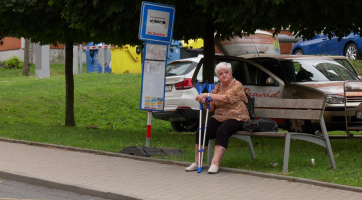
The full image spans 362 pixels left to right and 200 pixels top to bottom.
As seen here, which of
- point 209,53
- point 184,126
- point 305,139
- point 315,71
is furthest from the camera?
point 184,126

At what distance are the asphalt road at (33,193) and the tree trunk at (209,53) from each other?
5.41 meters

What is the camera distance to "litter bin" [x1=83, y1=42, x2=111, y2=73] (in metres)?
30.2

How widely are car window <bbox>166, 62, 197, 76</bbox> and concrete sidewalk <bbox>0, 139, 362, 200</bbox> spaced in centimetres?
451

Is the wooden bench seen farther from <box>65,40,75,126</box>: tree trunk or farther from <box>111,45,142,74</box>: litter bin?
<box>111,45,142,74</box>: litter bin

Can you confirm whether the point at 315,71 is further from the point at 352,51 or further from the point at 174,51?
the point at 174,51

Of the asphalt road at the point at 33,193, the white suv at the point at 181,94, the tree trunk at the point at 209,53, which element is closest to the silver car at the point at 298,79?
the white suv at the point at 181,94

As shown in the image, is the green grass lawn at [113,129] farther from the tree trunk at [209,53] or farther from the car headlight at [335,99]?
the tree trunk at [209,53]

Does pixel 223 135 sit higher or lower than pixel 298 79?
lower

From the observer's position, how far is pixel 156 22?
9438mm

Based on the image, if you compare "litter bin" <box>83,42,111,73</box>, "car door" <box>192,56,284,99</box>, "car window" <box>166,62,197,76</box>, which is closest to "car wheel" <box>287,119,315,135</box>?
"car door" <box>192,56,284,99</box>

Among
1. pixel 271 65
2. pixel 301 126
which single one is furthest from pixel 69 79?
pixel 301 126

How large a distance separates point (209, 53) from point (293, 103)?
4.16 meters

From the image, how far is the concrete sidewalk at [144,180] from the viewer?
638 cm

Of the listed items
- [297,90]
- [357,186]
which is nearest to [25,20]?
[297,90]
